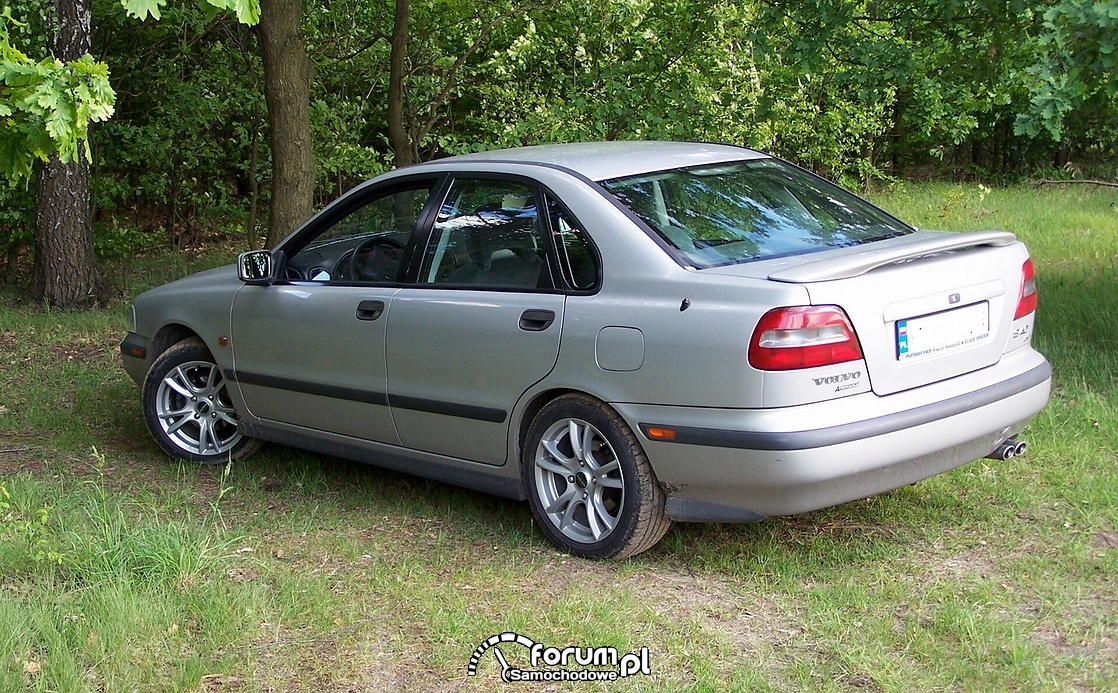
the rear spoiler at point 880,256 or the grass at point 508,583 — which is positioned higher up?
the rear spoiler at point 880,256

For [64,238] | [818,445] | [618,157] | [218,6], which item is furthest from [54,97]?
[64,238]

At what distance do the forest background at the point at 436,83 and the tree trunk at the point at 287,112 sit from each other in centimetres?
2

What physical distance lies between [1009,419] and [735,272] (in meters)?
1.27

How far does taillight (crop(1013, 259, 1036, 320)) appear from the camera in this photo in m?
4.59

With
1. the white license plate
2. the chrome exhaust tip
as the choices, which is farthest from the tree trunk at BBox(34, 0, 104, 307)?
the chrome exhaust tip

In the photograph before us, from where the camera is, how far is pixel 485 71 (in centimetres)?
1227

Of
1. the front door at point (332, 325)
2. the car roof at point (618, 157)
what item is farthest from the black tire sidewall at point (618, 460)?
the car roof at point (618, 157)

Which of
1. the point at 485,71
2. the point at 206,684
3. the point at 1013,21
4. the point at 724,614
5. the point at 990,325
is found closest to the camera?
the point at 206,684

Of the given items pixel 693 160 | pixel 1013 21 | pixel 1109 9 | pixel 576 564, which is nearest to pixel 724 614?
pixel 576 564

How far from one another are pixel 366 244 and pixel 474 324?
1051 mm

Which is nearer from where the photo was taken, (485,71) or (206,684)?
(206,684)

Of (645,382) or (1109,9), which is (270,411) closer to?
(645,382)

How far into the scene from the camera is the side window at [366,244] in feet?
17.7

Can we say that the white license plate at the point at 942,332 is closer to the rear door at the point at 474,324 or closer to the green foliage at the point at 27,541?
the rear door at the point at 474,324
